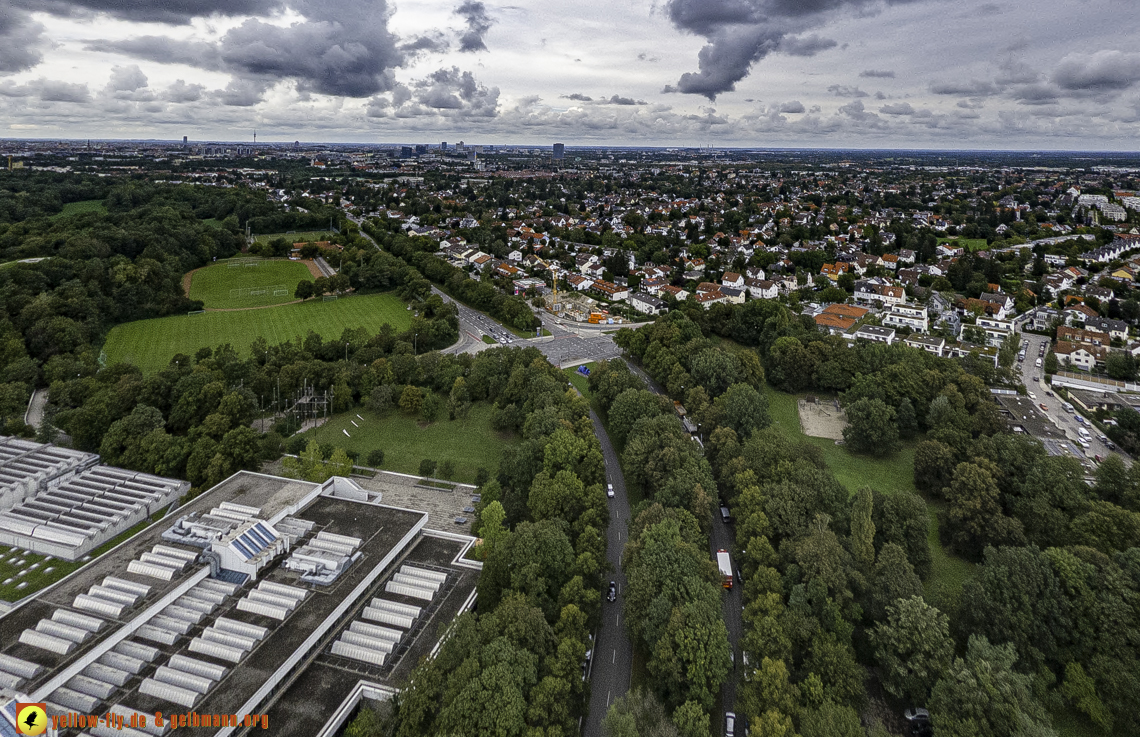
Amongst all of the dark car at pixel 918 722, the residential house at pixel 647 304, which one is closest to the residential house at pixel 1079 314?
the residential house at pixel 647 304

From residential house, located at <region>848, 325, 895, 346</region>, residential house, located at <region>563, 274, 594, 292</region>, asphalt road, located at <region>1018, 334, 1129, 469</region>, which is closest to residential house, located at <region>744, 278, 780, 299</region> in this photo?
residential house, located at <region>848, 325, 895, 346</region>

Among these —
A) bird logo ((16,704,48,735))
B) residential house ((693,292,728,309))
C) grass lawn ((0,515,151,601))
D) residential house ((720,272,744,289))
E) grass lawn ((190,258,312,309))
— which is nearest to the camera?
bird logo ((16,704,48,735))

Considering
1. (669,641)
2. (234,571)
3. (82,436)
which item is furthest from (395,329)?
(669,641)

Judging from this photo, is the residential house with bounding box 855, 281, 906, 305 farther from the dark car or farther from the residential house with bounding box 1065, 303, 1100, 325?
the dark car

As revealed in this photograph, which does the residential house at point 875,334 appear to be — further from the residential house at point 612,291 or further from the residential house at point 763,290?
the residential house at point 612,291

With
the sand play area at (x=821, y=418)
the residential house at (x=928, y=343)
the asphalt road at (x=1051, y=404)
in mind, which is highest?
the residential house at (x=928, y=343)

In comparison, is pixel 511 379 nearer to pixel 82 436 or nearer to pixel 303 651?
pixel 303 651

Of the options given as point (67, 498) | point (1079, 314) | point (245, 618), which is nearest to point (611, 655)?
point (245, 618)
